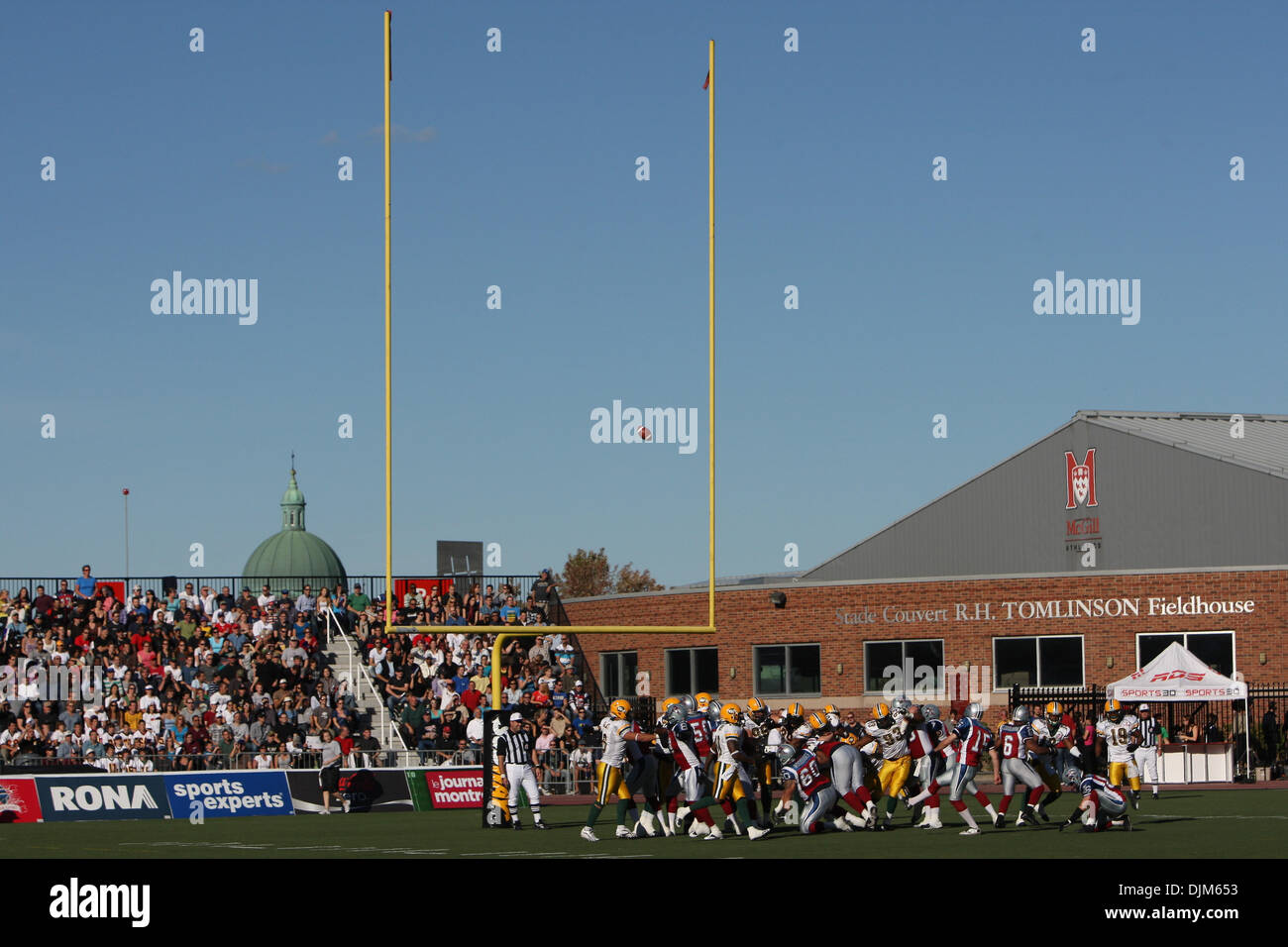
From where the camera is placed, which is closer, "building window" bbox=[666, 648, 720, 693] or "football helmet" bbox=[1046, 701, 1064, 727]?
"football helmet" bbox=[1046, 701, 1064, 727]

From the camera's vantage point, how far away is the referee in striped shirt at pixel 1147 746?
91.9 feet

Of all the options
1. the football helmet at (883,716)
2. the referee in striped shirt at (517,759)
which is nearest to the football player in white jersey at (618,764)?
the referee in striped shirt at (517,759)

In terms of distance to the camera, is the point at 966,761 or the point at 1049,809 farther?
the point at 1049,809

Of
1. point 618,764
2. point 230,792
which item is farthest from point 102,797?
point 618,764

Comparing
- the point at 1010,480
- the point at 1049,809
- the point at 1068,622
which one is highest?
the point at 1010,480

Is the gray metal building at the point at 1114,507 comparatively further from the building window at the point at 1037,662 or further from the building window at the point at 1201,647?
the building window at the point at 1037,662

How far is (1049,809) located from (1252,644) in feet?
43.5

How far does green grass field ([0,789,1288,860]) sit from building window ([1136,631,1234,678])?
1086cm

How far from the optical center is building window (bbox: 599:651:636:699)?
45.1m

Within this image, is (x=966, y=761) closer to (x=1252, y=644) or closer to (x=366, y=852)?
(x=366, y=852)

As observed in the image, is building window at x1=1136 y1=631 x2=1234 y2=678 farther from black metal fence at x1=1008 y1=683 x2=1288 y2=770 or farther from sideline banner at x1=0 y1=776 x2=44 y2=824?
sideline banner at x1=0 y1=776 x2=44 y2=824
